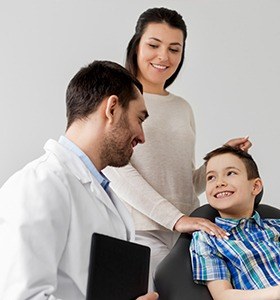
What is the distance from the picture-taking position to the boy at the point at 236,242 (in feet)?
5.23

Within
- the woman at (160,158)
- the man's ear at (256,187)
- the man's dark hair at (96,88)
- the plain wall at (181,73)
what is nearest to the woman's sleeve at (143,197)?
the woman at (160,158)

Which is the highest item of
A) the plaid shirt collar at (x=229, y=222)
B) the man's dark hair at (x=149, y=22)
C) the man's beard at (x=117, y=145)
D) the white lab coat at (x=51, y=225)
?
the man's dark hair at (x=149, y=22)

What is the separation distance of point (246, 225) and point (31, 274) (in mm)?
890

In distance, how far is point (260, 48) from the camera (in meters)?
2.70

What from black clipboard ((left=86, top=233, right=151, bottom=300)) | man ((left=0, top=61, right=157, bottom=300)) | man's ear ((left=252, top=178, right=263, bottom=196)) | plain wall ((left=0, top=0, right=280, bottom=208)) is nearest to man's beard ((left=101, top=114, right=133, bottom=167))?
man ((left=0, top=61, right=157, bottom=300))

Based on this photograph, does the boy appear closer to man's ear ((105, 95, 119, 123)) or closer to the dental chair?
the dental chair

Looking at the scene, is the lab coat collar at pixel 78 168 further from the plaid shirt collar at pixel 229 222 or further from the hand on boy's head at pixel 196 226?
the plaid shirt collar at pixel 229 222

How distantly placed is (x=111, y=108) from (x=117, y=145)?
77 millimetres

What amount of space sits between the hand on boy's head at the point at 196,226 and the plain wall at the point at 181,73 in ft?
3.02

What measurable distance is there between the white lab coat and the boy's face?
0.53 m

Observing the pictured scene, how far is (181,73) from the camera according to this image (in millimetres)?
2631

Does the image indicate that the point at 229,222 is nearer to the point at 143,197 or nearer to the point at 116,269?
the point at 143,197

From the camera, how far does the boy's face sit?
174cm

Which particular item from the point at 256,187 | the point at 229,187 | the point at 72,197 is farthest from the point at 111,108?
the point at 256,187
